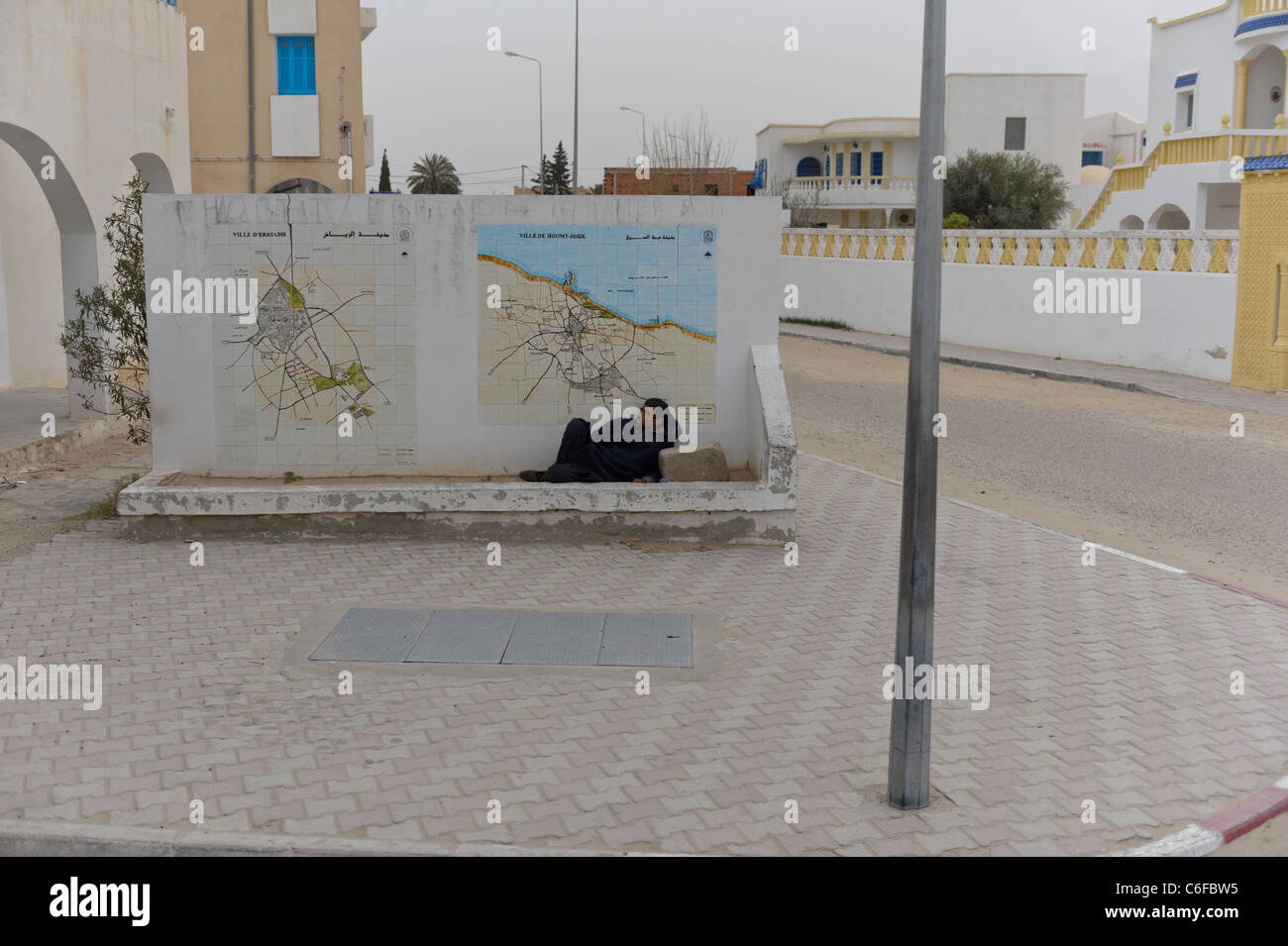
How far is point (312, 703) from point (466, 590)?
2.07m

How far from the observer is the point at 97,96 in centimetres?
1479

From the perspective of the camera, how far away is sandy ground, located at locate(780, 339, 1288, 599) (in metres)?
9.72

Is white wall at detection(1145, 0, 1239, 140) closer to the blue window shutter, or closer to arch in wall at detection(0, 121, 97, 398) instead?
the blue window shutter

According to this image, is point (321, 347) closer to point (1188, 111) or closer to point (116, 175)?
point (116, 175)

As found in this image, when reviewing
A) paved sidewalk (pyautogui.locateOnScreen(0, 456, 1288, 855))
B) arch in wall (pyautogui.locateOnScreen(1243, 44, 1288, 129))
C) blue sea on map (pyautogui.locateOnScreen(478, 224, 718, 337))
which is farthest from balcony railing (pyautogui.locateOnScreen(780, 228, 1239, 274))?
arch in wall (pyautogui.locateOnScreen(1243, 44, 1288, 129))

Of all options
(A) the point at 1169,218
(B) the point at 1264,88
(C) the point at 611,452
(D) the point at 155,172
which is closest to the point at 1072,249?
(A) the point at 1169,218

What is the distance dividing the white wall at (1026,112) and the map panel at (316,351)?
43819 mm

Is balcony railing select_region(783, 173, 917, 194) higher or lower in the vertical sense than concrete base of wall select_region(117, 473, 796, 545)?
higher

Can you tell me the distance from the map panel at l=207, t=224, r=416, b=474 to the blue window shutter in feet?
75.2

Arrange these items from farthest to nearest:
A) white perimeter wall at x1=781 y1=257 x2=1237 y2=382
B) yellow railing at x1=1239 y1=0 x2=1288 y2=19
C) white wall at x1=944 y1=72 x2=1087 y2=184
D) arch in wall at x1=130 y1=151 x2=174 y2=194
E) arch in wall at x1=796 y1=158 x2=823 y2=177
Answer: arch in wall at x1=796 y1=158 x2=823 y2=177, white wall at x1=944 y1=72 x2=1087 y2=184, yellow railing at x1=1239 y1=0 x2=1288 y2=19, white perimeter wall at x1=781 y1=257 x2=1237 y2=382, arch in wall at x1=130 y1=151 x2=174 y2=194

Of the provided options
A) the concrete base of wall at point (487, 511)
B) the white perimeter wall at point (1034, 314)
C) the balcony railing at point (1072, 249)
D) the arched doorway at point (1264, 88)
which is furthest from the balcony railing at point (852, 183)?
the concrete base of wall at point (487, 511)

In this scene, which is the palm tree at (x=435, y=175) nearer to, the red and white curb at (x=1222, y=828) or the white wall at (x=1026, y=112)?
the white wall at (x=1026, y=112)

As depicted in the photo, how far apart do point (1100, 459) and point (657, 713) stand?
8.38 metres
